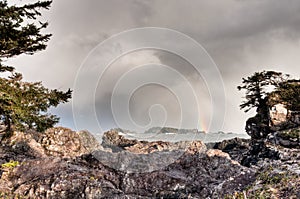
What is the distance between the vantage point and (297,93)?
43406mm

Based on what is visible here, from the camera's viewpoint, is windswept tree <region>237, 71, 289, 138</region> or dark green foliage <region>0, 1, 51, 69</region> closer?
dark green foliage <region>0, 1, 51, 69</region>

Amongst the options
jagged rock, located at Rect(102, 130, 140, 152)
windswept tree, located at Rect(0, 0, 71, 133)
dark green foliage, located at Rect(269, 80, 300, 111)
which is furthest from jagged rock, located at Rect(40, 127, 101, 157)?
dark green foliage, located at Rect(269, 80, 300, 111)

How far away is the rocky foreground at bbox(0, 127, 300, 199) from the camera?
51.6 ft

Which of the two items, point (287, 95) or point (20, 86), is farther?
point (287, 95)

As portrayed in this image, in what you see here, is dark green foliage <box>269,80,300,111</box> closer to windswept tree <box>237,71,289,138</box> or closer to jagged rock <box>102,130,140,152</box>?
windswept tree <box>237,71,289,138</box>

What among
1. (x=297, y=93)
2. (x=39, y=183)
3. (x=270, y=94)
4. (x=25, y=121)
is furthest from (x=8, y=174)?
(x=297, y=93)

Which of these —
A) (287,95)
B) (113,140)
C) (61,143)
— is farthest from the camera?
(113,140)

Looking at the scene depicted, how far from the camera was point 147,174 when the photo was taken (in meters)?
20.5

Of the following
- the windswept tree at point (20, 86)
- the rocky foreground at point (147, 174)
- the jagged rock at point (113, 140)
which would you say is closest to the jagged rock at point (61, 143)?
the rocky foreground at point (147, 174)

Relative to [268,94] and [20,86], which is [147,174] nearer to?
[20,86]

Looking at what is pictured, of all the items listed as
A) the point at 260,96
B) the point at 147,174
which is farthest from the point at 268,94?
the point at 147,174

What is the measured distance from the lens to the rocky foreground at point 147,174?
15.7 m

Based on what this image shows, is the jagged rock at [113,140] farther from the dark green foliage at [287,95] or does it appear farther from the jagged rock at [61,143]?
the dark green foliage at [287,95]

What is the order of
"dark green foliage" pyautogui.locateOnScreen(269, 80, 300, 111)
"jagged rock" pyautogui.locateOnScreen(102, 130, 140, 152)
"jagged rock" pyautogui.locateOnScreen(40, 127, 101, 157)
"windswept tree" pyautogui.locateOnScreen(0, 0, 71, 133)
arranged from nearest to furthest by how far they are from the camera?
"windswept tree" pyautogui.locateOnScreen(0, 0, 71, 133) < "jagged rock" pyautogui.locateOnScreen(40, 127, 101, 157) < "dark green foliage" pyautogui.locateOnScreen(269, 80, 300, 111) < "jagged rock" pyautogui.locateOnScreen(102, 130, 140, 152)
